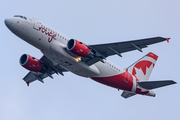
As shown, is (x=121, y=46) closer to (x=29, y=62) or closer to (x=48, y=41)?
(x=48, y=41)

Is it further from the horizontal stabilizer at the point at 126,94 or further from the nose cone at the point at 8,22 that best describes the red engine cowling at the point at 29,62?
the horizontal stabilizer at the point at 126,94

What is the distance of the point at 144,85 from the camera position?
4503cm

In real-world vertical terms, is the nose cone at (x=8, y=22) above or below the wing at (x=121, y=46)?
above

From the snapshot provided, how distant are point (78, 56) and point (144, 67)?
14720 mm

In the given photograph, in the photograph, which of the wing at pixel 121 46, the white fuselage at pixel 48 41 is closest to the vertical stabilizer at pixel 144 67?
the wing at pixel 121 46

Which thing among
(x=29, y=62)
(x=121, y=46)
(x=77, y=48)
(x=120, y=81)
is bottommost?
(x=120, y=81)

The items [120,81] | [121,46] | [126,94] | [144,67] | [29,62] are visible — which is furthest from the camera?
[144,67]

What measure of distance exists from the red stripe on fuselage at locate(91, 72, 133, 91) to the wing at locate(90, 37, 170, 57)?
3.82 meters

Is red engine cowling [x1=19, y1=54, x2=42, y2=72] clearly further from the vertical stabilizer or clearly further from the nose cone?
the vertical stabilizer

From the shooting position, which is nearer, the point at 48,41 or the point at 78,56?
the point at 48,41

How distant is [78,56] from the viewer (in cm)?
3903

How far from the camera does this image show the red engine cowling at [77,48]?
1460 inches

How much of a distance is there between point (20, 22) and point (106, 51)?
11.3 meters

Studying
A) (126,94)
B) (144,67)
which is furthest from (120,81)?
(144,67)
